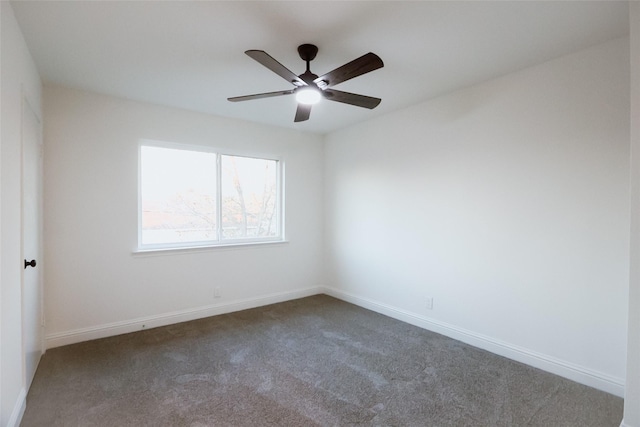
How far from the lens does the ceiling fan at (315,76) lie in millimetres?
1959

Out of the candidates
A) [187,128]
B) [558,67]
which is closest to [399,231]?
[558,67]

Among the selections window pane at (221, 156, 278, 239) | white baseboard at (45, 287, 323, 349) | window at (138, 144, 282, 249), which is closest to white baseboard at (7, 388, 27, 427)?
white baseboard at (45, 287, 323, 349)

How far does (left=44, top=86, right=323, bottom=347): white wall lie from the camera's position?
9.91ft

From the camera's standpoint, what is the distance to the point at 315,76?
2.28m

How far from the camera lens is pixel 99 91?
3.14 metres

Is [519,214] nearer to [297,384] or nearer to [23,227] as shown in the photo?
[297,384]

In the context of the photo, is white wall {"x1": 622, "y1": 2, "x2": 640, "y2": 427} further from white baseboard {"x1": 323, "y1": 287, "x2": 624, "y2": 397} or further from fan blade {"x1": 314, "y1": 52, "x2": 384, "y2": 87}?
fan blade {"x1": 314, "y1": 52, "x2": 384, "y2": 87}

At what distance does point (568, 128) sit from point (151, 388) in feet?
12.3

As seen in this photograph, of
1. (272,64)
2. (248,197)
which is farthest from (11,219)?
(248,197)

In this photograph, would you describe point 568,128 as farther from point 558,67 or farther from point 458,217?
point 458,217

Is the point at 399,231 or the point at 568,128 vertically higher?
the point at 568,128

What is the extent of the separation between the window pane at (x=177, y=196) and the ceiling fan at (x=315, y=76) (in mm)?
1743

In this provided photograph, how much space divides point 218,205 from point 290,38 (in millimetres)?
2398

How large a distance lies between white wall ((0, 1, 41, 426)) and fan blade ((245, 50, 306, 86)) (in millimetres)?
1341
